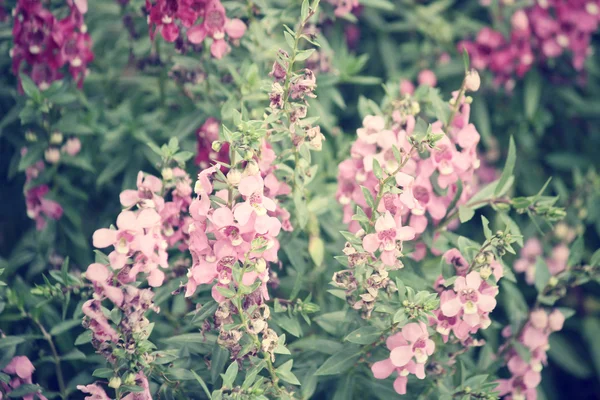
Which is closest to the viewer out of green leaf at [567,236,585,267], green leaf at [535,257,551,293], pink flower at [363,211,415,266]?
pink flower at [363,211,415,266]

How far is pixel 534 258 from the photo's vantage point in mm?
2939

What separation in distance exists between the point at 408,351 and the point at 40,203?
1.45m

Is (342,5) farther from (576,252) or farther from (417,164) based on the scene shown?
(576,252)

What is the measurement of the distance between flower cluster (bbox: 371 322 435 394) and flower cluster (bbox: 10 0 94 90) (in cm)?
145

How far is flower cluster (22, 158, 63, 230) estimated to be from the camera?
2289mm

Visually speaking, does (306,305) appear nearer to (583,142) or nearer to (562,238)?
Result: (562,238)

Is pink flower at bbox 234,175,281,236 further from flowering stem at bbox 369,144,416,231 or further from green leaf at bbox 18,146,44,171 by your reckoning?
green leaf at bbox 18,146,44,171

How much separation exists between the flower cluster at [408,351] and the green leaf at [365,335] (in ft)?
0.12

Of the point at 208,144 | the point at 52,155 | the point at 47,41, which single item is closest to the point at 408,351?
the point at 208,144

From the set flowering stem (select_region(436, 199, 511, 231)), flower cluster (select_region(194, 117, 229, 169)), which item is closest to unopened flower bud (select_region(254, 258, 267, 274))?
flower cluster (select_region(194, 117, 229, 169))

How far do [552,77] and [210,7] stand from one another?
5.97 feet

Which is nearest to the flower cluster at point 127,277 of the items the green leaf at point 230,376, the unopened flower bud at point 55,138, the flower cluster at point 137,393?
the flower cluster at point 137,393

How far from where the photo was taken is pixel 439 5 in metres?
3.02

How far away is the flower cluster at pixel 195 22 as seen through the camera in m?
1.90
